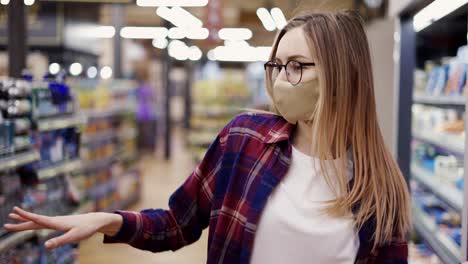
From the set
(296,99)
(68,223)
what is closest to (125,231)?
(68,223)

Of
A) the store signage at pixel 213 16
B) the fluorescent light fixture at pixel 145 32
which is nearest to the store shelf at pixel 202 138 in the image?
the store signage at pixel 213 16

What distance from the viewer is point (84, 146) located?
772 centimetres

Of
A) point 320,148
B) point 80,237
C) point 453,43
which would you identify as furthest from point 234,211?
point 453,43

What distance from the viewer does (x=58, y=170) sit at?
Answer: 16.5 feet

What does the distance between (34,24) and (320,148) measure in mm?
9395

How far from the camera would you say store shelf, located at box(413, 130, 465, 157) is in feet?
13.4

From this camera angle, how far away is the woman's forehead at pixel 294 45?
67.7 inches

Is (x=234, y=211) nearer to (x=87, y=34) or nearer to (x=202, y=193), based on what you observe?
(x=202, y=193)

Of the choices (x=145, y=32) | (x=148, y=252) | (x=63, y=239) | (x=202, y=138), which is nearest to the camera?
(x=63, y=239)

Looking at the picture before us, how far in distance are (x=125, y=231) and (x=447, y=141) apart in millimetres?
3203

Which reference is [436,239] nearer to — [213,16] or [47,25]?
[47,25]

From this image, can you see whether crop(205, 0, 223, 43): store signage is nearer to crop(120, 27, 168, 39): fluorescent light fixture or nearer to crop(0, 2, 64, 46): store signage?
crop(0, 2, 64, 46): store signage

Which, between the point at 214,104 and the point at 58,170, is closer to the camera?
the point at 58,170

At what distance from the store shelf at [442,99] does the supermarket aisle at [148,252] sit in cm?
260
